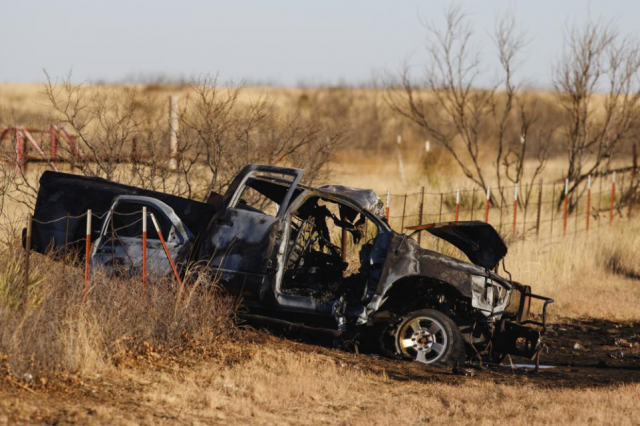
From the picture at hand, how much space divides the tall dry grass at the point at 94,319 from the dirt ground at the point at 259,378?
0.66 feet

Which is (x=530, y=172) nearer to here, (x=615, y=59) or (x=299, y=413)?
(x=615, y=59)

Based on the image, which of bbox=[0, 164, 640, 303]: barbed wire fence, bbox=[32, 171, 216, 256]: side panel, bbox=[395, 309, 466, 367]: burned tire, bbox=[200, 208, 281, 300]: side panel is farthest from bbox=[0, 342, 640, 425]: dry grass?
bbox=[32, 171, 216, 256]: side panel

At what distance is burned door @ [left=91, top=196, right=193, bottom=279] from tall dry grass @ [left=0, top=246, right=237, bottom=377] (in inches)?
8.1

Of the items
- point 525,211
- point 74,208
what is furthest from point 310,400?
point 525,211

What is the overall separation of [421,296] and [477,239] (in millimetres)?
899

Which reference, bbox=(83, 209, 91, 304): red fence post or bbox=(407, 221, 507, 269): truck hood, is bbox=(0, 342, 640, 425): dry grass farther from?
bbox=(407, 221, 507, 269): truck hood

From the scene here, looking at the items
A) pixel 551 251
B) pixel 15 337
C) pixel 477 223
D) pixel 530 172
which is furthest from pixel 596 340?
pixel 530 172

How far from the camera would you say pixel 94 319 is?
8289 millimetres

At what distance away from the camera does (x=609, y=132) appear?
2361cm

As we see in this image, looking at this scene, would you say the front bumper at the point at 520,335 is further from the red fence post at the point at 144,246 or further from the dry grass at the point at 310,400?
the red fence post at the point at 144,246

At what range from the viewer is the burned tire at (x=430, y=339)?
940cm

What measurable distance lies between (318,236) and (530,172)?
75.7 ft

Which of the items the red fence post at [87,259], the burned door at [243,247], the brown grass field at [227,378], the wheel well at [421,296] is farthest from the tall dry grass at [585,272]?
the red fence post at [87,259]

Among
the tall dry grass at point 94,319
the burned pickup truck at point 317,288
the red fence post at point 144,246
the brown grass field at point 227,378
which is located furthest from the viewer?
the burned pickup truck at point 317,288
